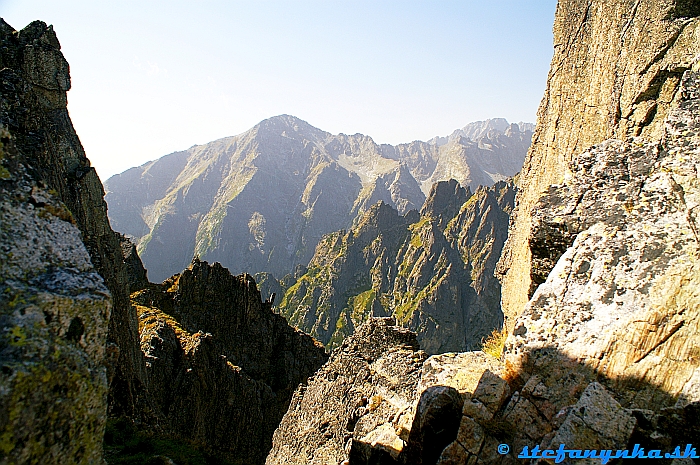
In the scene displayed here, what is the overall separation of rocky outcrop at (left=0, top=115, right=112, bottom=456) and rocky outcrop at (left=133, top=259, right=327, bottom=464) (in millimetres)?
17229

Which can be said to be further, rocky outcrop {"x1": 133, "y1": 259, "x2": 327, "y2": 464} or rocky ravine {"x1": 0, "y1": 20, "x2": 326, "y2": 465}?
rocky outcrop {"x1": 133, "y1": 259, "x2": 327, "y2": 464}

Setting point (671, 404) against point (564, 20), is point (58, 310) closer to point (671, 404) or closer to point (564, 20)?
point (671, 404)

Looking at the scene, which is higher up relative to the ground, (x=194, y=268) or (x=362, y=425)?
(x=194, y=268)

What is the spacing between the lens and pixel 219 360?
42.6 m

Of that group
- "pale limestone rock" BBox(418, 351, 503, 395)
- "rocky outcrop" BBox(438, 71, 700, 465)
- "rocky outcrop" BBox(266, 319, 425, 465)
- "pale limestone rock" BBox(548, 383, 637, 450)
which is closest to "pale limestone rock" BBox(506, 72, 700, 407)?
"rocky outcrop" BBox(438, 71, 700, 465)

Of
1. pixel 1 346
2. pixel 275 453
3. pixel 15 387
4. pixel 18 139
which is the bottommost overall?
pixel 275 453

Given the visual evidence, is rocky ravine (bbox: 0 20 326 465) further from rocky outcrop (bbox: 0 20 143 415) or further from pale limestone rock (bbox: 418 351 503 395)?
pale limestone rock (bbox: 418 351 503 395)

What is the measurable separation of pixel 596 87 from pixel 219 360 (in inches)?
1581

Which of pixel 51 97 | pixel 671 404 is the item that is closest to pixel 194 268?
pixel 51 97

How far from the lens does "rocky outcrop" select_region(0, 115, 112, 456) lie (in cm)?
486

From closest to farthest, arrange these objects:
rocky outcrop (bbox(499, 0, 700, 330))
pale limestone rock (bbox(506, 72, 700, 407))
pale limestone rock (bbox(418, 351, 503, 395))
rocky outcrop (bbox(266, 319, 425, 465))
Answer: pale limestone rock (bbox(506, 72, 700, 407)) → pale limestone rock (bbox(418, 351, 503, 395)) → rocky outcrop (bbox(499, 0, 700, 330)) → rocky outcrop (bbox(266, 319, 425, 465))

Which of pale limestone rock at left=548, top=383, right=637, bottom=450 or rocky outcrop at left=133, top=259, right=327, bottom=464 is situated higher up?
pale limestone rock at left=548, top=383, right=637, bottom=450

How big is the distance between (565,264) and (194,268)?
168ft

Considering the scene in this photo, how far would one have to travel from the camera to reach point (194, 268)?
55.3 m
